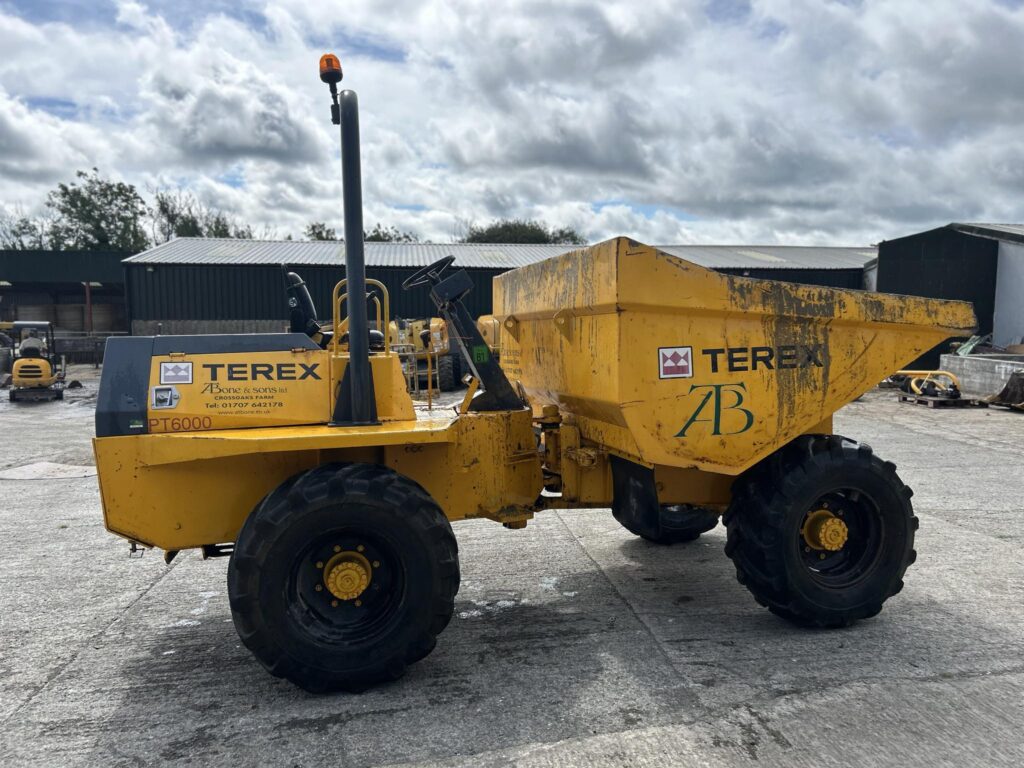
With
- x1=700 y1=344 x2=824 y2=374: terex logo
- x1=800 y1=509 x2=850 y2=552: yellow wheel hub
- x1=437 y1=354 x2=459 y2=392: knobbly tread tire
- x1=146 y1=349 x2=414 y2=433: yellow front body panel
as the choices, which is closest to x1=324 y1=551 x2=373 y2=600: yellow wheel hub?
x1=146 y1=349 x2=414 y2=433: yellow front body panel

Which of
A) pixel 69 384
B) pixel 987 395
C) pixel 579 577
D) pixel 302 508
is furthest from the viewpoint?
pixel 69 384

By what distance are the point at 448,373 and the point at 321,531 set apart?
12896 millimetres

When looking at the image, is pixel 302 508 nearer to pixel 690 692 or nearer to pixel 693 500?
pixel 690 692

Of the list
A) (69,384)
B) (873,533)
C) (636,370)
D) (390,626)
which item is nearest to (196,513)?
(390,626)

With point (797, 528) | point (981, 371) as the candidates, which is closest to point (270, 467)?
point (797, 528)

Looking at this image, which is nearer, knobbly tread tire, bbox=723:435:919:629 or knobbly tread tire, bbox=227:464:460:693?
knobbly tread tire, bbox=227:464:460:693

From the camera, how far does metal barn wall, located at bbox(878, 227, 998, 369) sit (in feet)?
73.8

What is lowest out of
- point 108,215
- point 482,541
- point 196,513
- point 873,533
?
point 482,541

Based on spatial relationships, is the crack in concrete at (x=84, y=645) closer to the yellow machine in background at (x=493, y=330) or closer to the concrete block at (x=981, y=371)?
the yellow machine in background at (x=493, y=330)

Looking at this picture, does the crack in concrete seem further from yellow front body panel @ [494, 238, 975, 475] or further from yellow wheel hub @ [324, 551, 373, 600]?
yellow front body panel @ [494, 238, 975, 475]

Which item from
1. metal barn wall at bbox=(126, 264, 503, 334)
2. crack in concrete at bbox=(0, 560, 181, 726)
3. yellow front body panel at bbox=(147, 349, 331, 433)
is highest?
metal barn wall at bbox=(126, 264, 503, 334)

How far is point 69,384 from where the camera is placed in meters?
18.8

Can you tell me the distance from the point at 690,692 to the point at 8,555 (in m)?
5.17

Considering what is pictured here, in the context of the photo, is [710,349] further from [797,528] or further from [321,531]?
[321,531]
